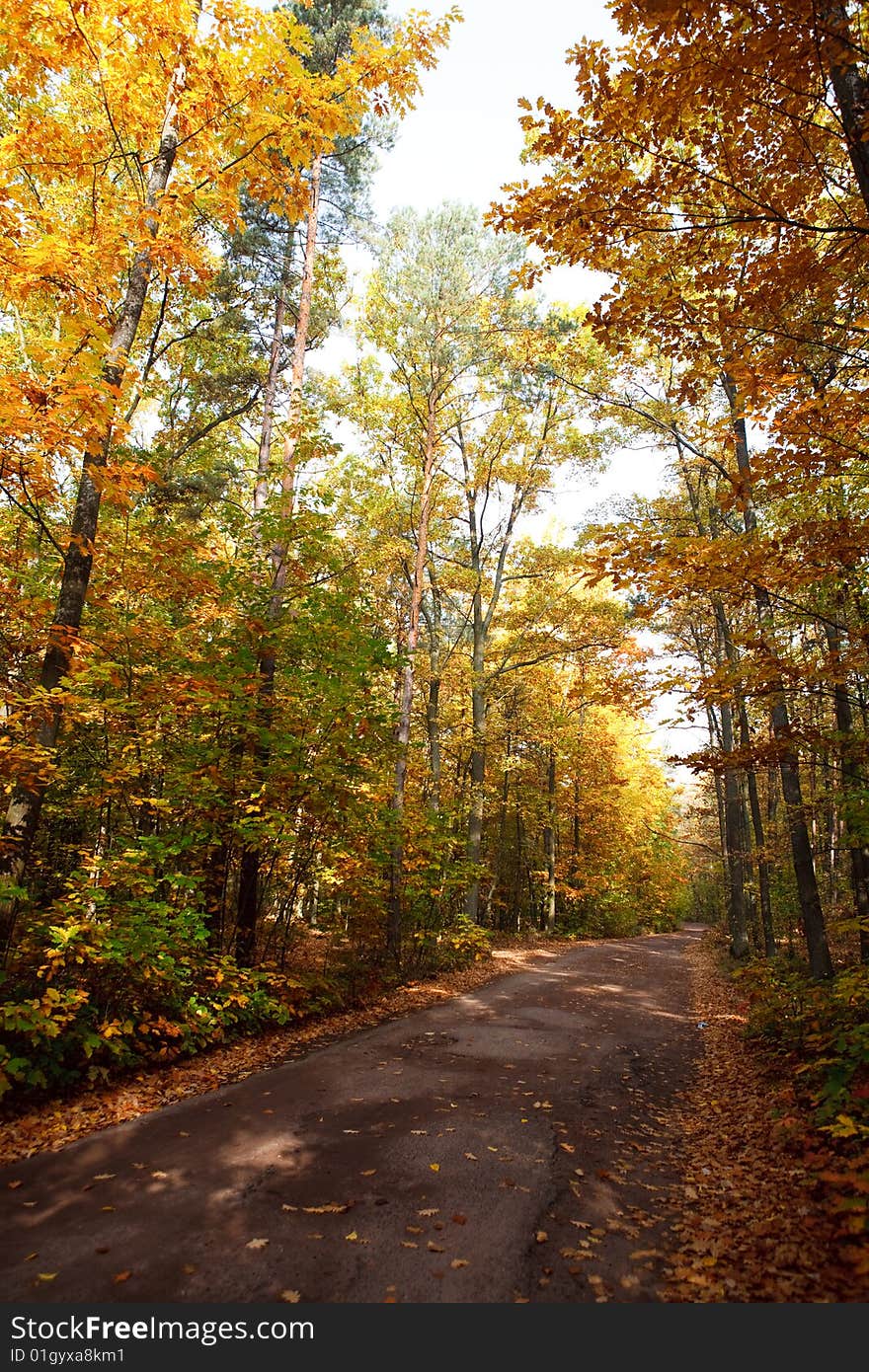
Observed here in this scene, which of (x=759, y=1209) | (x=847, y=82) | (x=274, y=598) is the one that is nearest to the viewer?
(x=847, y=82)

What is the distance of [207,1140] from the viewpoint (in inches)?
190

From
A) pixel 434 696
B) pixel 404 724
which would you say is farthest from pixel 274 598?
pixel 434 696

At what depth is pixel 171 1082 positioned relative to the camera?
6.04m

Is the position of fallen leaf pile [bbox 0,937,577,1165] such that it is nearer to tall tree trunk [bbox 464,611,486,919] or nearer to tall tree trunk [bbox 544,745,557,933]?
tall tree trunk [bbox 464,611,486,919]

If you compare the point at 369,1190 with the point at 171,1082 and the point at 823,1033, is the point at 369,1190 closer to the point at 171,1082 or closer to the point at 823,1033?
the point at 171,1082

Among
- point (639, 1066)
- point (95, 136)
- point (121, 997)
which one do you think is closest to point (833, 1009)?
point (639, 1066)

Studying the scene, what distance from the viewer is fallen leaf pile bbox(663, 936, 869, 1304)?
3154 mm

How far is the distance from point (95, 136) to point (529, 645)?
1432 cm

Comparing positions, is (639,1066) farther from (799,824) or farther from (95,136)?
(95,136)

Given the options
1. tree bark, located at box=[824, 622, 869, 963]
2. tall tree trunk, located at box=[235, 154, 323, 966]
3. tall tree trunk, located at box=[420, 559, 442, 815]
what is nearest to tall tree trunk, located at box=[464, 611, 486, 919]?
tall tree trunk, located at box=[420, 559, 442, 815]

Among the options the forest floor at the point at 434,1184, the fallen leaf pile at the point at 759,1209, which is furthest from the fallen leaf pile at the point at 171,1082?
the fallen leaf pile at the point at 759,1209

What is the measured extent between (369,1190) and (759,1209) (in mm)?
2558

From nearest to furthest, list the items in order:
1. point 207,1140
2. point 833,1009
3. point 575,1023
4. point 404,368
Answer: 1. point 207,1140
2. point 833,1009
3. point 575,1023
4. point 404,368

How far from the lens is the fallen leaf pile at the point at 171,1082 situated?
4828mm
